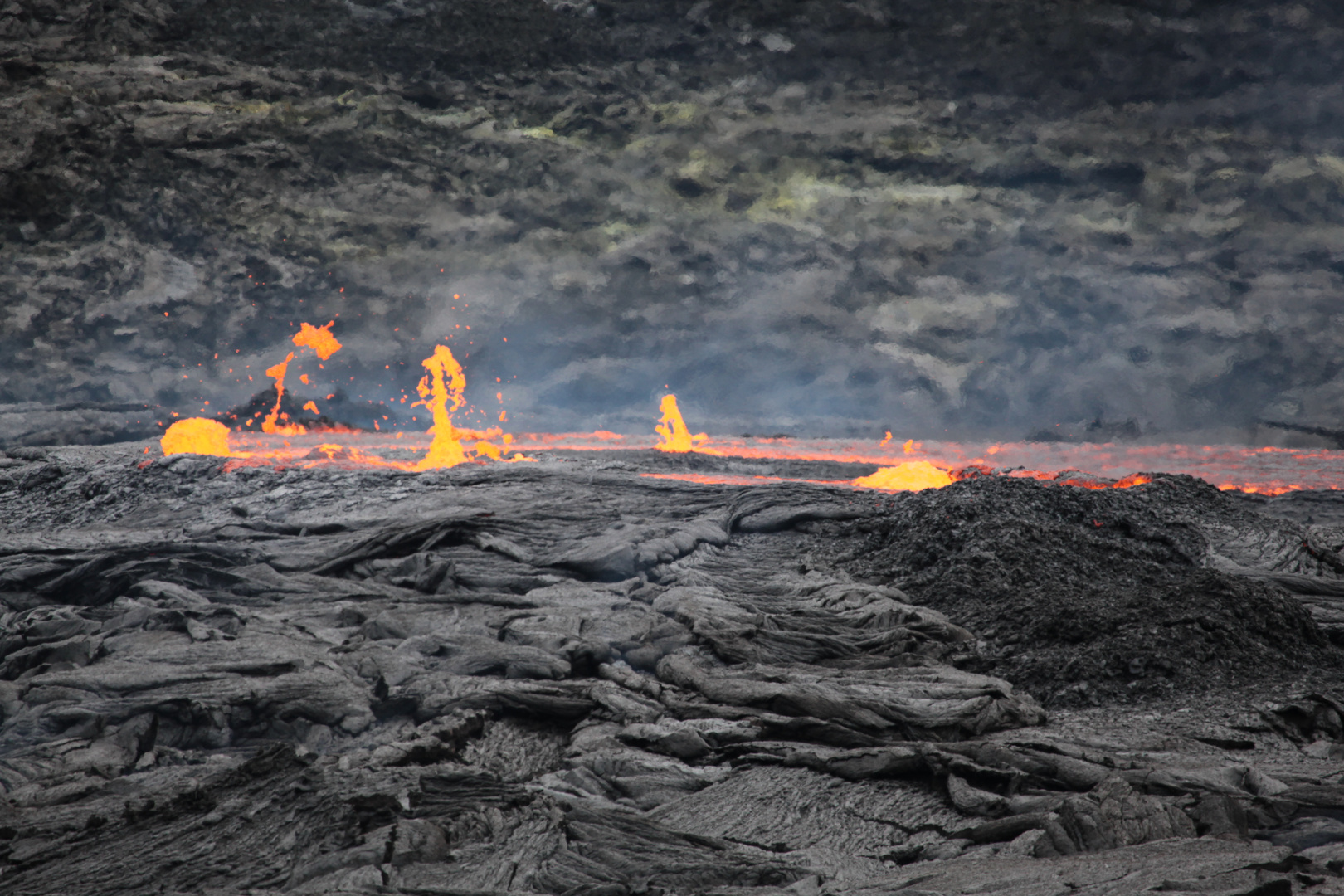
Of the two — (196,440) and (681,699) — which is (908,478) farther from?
(196,440)

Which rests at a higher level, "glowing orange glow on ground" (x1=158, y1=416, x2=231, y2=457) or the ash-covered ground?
"glowing orange glow on ground" (x1=158, y1=416, x2=231, y2=457)

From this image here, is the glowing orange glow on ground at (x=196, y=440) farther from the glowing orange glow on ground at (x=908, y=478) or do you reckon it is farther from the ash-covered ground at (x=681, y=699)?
the glowing orange glow on ground at (x=908, y=478)

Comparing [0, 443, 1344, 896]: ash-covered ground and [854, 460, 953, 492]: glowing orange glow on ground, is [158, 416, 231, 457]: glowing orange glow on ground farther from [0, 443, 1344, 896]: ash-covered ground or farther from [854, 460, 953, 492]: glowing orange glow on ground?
[854, 460, 953, 492]: glowing orange glow on ground

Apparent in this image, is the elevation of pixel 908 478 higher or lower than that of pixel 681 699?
higher

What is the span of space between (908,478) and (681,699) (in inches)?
373

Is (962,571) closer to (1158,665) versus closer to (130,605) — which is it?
(1158,665)

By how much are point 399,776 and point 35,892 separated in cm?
164

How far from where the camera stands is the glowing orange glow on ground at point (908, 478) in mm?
13984

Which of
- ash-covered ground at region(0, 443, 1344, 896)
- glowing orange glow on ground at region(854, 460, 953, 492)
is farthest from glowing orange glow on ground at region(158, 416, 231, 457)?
glowing orange glow on ground at region(854, 460, 953, 492)

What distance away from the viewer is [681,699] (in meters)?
5.99

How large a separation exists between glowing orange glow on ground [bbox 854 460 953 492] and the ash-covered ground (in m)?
2.82

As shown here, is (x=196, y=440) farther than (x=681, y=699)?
Yes

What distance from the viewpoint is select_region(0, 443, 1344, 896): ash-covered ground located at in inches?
154

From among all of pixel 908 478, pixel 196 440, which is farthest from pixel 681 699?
pixel 196 440
